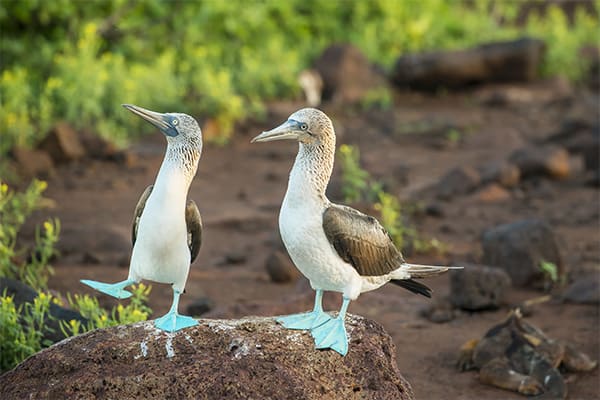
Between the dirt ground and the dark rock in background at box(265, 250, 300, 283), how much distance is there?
0.26ft

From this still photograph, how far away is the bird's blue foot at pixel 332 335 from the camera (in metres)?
4.74

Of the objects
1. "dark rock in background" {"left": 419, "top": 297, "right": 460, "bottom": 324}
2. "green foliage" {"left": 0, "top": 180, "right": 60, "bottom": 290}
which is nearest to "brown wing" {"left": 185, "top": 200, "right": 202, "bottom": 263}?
"green foliage" {"left": 0, "top": 180, "right": 60, "bottom": 290}

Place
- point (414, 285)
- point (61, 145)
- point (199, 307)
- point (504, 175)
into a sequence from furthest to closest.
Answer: point (61, 145)
point (504, 175)
point (199, 307)
point (414, 285)

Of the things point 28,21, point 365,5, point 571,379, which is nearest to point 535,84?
point 365,5

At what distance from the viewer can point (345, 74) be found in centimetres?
1586

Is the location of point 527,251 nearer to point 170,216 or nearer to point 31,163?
point 170,216

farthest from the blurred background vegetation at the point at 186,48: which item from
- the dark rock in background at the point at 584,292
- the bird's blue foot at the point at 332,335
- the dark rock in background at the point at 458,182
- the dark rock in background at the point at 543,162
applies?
the bird's blue foot at the point at 332,335

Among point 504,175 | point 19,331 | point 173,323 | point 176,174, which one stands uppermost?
point 176,174

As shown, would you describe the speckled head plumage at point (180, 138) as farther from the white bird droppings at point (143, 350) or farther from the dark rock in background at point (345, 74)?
the dark rock in background at point (345, 74)

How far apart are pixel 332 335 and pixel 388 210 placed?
13.8 feet

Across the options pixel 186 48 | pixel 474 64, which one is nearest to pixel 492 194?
pixel 474 64

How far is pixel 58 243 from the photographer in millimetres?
8930

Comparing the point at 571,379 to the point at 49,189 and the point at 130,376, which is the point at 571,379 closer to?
the point at 130,376

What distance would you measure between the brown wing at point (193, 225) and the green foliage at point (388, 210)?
12.4 feet
